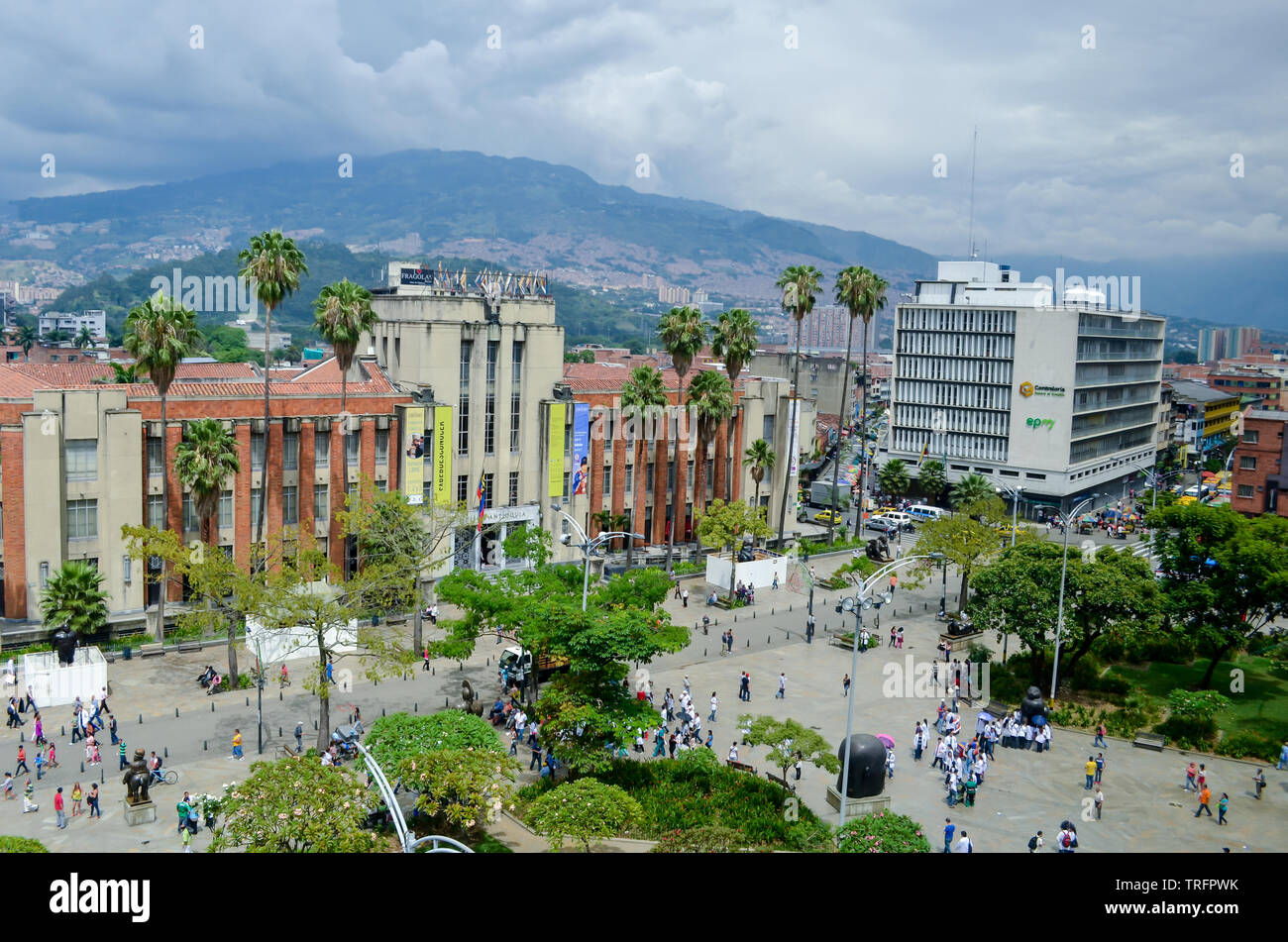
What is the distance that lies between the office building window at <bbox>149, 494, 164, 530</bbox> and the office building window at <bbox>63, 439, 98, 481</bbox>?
12.4ft

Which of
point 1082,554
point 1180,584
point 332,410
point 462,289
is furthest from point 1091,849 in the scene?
point 462,289

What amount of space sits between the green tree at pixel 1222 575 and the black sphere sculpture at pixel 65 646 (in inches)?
2279

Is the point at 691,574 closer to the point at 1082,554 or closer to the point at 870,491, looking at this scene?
the point at 1082,554

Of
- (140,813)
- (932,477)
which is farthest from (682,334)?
(140,813)

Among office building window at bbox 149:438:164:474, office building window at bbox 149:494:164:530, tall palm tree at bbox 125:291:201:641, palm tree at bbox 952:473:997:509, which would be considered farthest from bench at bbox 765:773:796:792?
palm tree at bbox 952:473:997:509

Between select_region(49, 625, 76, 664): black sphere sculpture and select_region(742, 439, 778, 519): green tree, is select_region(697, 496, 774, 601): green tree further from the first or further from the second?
select_region(49, 625, 76, 664): black sphere sculpture

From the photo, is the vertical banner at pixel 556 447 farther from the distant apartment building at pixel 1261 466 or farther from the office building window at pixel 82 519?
the distant apartment building at pixel 1261 466

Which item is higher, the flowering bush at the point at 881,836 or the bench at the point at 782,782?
the flowering bush at the point at 881,836

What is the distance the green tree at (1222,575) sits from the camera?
54969 mm

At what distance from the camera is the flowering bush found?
32.4 m

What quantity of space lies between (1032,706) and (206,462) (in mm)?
45697

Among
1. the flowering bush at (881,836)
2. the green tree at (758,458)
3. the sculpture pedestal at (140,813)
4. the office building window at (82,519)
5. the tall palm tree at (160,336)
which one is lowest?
the sculpture pedestal at (140,813)

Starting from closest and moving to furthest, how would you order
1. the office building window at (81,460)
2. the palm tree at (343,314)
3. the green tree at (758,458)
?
the office building window at (81,460) < the palm tree at (343,314) < the green tree at (758,458)

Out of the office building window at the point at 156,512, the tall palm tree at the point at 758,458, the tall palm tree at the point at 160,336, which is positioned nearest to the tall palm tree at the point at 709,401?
the tall palm tree at the point at 758,458
